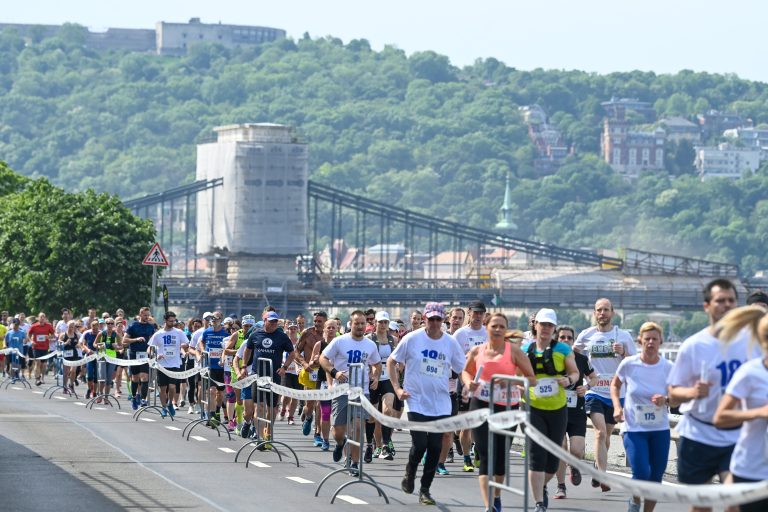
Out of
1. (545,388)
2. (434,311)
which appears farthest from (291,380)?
(545,388)

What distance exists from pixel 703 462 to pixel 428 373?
199 inches

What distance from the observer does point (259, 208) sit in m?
135

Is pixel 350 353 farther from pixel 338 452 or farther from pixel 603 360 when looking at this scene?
pixel 603 360

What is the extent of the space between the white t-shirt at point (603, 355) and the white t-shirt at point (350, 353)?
213 centimetres

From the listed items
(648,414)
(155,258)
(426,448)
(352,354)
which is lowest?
(426,448)

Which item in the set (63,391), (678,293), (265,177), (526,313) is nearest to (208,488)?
(63,391)

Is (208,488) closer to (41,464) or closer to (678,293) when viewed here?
(41,464)

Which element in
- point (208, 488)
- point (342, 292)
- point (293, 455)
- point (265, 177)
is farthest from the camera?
point (342, 292)

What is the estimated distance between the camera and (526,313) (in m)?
184

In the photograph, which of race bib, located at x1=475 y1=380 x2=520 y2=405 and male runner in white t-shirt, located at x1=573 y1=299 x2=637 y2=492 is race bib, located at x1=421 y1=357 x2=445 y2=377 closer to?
race bib, located at x1=475 y1=380 x2=520 y2=405

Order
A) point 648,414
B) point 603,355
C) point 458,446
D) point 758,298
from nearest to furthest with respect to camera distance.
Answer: point 648,414 < point 758,298 < point 603,355 < point 458,446

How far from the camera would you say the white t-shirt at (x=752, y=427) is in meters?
10.4

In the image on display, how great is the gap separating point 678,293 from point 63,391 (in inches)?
4750

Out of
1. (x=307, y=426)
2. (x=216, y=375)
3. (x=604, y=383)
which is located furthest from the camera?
(x=216, y=375)
